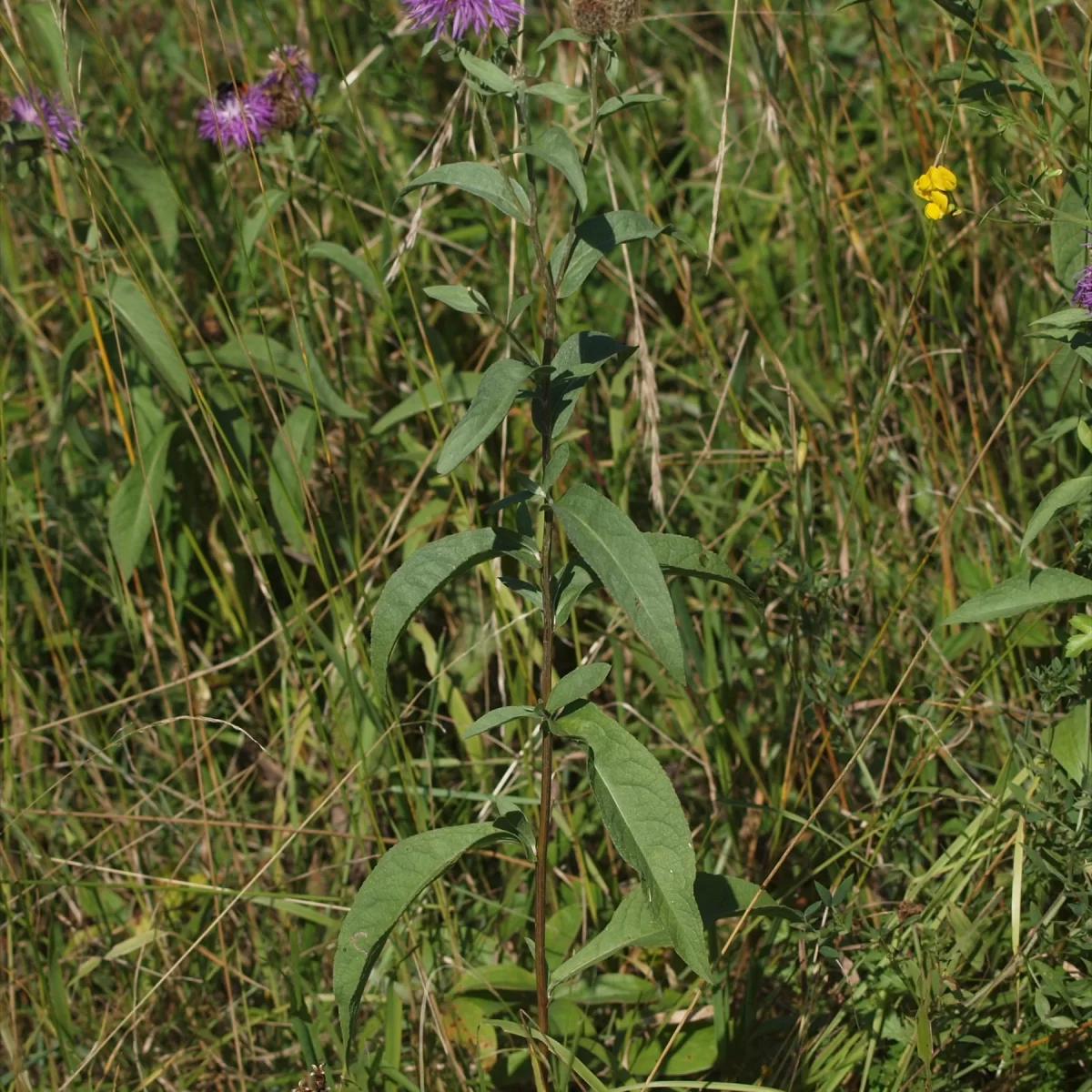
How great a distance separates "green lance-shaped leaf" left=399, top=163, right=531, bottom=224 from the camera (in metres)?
1.32

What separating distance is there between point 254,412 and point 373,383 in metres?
0.31

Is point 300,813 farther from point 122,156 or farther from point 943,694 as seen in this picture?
point 122,156

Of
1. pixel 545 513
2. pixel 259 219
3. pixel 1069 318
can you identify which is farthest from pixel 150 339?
pixel 1069 318

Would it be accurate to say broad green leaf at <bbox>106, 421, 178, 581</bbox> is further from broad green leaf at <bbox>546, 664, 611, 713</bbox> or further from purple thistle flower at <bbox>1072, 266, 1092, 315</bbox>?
purple thistle flower at <bbox>1072, 266, 1092, 315</bbox>

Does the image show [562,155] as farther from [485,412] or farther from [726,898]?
[726,898]

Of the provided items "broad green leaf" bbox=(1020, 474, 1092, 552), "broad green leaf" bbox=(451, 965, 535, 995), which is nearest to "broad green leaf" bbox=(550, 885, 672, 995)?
"broad green leaf" bbox=(451, 965, 535, 995)

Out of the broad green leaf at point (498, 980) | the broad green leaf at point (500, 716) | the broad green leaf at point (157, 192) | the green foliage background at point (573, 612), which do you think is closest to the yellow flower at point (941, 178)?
the green foliage background at point (573, 612)

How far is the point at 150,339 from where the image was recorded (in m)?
2.31

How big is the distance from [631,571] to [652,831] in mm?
302

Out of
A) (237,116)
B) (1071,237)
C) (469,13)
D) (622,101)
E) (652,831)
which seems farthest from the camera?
(237,116)

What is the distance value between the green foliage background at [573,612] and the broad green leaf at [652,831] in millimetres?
287

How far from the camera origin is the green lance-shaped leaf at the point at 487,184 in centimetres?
132

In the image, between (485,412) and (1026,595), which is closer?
(485,412)

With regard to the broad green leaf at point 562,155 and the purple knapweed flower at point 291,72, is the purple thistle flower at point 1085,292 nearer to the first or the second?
the broad green leaf at point 562,155
